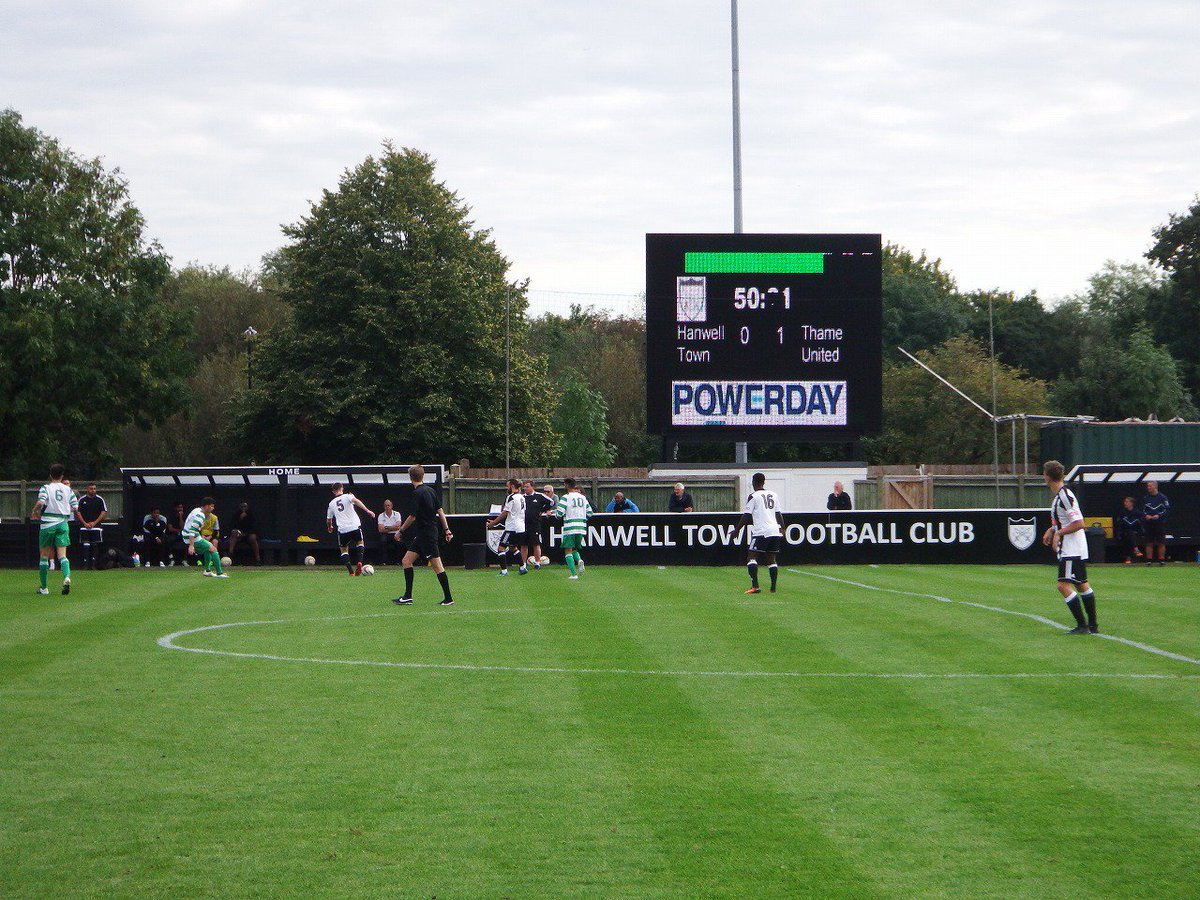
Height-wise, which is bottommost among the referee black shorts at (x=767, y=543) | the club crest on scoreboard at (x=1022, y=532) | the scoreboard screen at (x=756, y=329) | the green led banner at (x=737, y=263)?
the club crest on scoreboard at (x=1022, y=532)

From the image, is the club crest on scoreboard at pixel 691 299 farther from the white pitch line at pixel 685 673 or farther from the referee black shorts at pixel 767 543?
the white pitch line at pixel 685 673

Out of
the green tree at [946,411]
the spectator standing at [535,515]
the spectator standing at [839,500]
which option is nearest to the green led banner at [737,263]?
the spectator standing at [839,500]

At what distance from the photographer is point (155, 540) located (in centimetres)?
3130

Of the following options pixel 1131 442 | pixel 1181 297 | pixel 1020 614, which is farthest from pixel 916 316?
pixel 1020 614

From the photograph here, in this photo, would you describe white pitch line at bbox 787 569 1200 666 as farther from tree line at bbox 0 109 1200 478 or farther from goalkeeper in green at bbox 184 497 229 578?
tree line at bbox 0 109 1200 478

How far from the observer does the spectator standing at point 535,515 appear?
26859 millimetres

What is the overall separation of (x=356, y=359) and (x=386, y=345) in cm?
130

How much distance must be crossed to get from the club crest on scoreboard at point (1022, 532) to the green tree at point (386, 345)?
92.8ft

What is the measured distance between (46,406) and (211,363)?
26.0m

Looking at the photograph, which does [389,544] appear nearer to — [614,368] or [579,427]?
[579,427]

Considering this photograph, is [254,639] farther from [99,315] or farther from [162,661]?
[99,315]

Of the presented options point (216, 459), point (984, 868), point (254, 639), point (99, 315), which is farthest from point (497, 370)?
point (984, 868)

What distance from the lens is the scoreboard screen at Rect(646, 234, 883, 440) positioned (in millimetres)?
32438

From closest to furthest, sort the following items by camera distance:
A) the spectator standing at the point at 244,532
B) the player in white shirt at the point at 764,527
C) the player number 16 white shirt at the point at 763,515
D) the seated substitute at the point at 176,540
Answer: the player in white shirt at the point at 764,527
the player number 16 white shirt at the point at 763,515
the seated substitute at the point at 176,540
the spectator standing at the point at 244,532
